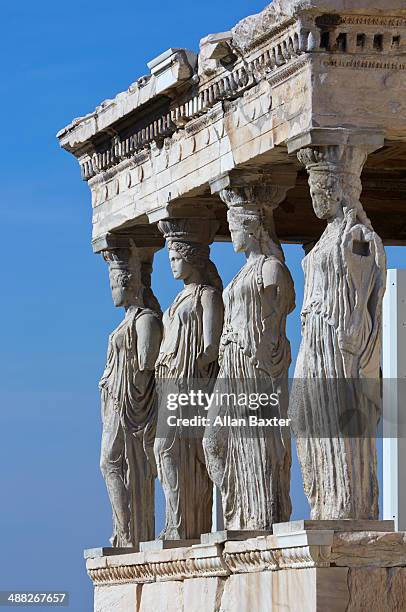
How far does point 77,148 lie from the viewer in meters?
24.3

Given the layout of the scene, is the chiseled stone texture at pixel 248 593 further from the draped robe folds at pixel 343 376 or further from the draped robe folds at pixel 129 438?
the draped robe folds at pixel 129 438

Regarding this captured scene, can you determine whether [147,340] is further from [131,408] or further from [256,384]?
[256,384]

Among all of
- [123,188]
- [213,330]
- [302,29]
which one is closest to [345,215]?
[302,29]

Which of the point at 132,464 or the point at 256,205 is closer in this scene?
the point at 256,205

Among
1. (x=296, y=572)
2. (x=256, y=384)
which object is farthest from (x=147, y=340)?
(x=296, y=572)

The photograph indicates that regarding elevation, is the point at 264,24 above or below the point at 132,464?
above

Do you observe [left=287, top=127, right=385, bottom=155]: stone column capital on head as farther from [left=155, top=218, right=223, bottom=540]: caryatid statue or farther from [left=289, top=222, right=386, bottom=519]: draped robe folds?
[left=155, top=218, right=223, bottom=540]: caryatid statue

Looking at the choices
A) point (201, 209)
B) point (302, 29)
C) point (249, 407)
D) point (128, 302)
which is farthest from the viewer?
point (128, 302)

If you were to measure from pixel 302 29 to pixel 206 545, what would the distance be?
14.0 ft

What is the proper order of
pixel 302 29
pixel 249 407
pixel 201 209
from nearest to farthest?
pixel 302 29 < pixel 249 407 < pixel 201 209

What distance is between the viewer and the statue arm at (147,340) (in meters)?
22.9

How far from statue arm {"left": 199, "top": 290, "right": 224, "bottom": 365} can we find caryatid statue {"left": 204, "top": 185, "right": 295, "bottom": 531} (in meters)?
1.01

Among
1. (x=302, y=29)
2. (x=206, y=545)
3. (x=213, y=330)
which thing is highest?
(x=302, y=29)

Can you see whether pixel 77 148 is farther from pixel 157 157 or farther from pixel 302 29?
pixel 302 29
